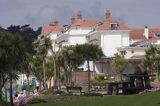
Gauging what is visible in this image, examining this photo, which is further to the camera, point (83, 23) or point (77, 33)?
point (83, 23)

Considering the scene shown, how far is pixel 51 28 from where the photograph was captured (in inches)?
6786

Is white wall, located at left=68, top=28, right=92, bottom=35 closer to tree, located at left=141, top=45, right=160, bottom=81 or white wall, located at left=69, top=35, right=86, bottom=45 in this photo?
white wall, located at left=69, top=35, right=86, bottom=45

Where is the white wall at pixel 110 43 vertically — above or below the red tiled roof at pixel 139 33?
below

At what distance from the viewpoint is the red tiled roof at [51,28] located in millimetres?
165375

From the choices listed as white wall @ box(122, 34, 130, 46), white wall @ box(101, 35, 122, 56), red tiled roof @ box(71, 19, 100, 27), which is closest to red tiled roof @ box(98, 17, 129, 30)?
white wall @ box(122, 34, 130, 46)

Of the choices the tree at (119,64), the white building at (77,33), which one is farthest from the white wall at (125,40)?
the tree at (119,64)

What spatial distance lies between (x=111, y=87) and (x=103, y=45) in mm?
73177

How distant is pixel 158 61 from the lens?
271 ft

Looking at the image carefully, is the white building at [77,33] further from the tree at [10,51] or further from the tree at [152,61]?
the tree at [10,51]

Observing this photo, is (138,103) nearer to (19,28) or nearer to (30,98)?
(30,98)

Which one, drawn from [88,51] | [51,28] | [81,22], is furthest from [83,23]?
[88,51]

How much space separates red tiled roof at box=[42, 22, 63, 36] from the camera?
16538cm

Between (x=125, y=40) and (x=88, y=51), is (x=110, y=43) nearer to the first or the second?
(x=125, y=40)

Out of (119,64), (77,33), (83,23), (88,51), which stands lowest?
(119,64)
